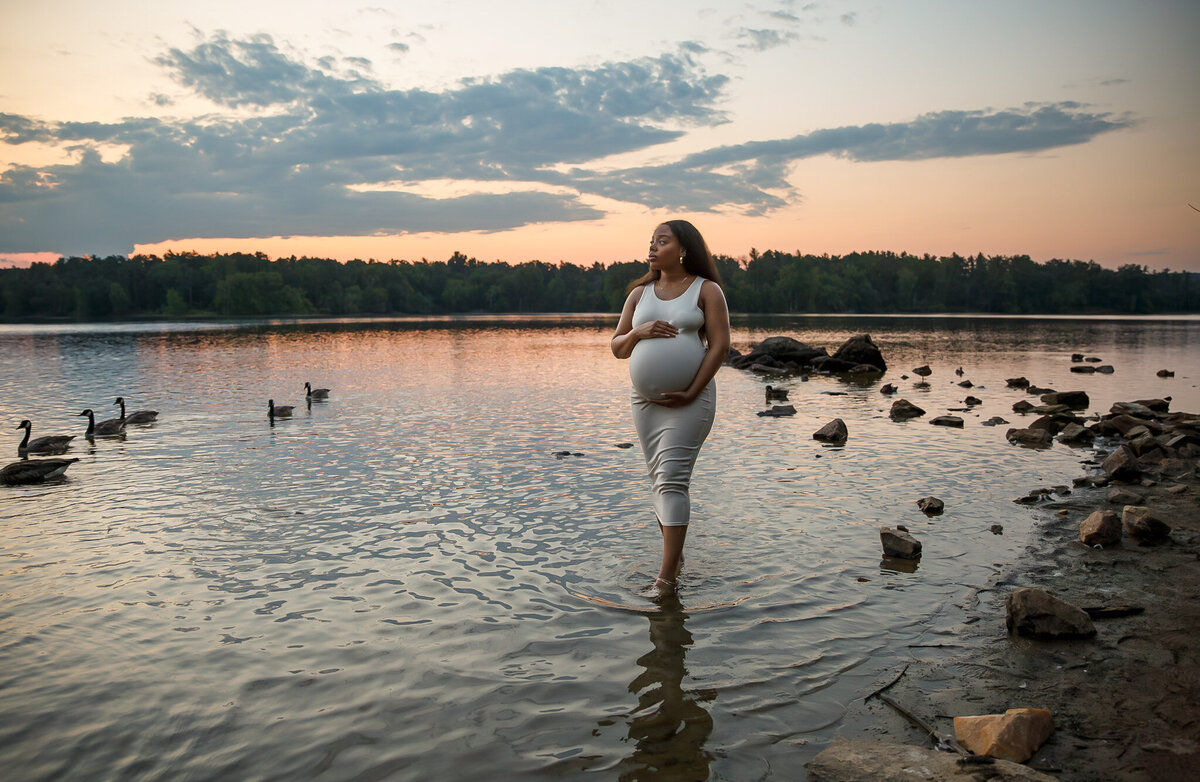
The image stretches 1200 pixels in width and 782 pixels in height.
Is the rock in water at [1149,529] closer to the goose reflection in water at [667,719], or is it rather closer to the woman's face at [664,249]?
the goose reflection in water at [667,719]

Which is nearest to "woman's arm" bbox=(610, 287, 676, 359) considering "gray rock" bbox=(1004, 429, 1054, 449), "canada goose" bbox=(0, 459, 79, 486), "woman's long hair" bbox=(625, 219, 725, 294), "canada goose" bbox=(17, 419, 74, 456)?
"woman's long hair" bbox=(625, 219, 725, 294)

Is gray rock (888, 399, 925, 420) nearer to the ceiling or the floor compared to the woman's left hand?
nearer to the floor

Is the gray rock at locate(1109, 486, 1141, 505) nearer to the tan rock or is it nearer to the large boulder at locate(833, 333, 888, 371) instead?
the tan rock

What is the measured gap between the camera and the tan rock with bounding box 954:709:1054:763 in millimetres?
4039

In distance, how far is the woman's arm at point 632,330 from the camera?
6250 millimetres

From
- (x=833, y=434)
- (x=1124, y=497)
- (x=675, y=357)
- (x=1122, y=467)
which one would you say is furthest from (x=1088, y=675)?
(x=833, y=434)

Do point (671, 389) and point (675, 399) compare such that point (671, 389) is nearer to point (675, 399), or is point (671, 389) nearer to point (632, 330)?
point (675, 399)

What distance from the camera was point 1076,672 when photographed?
5.15 meters

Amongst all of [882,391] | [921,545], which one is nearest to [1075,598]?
[921,545]

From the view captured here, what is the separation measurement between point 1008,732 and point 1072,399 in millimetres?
21607

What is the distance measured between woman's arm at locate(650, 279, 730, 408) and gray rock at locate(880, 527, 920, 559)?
328cm

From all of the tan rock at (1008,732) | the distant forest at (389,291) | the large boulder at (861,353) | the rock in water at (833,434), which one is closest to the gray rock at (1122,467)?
the rock in water at (833,434)

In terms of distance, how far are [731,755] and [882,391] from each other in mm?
24615

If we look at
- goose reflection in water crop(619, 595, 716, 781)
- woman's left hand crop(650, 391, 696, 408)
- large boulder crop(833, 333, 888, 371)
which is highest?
woman's left hand crop(650, 391, 696, 408)
